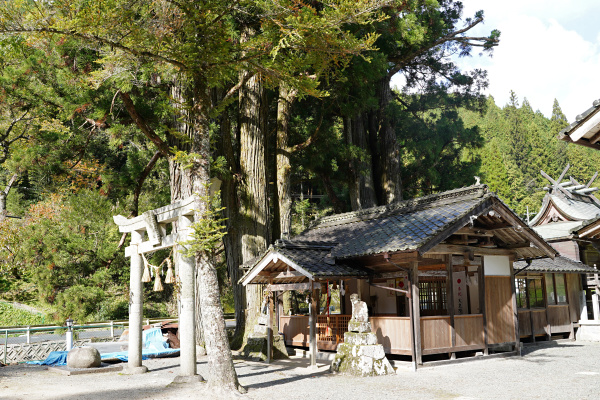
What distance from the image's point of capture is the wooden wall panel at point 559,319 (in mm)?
17812

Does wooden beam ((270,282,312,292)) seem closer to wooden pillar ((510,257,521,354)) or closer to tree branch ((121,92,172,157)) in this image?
tree branch ((121,92,172,157))

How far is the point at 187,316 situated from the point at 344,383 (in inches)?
136

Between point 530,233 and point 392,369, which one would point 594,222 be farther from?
point 392,369

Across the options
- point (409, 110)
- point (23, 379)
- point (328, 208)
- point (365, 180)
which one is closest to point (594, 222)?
point (365, 180)

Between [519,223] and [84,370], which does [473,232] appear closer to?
[519,223]

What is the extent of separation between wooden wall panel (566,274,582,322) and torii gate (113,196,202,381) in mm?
14426

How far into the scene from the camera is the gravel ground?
911 centimetres

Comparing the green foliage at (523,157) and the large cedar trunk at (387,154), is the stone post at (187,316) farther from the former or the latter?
the green foliage at (523,157)

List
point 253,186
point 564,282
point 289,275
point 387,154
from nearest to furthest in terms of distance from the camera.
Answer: point 289,275 < point 253,186 < point 564,282 < point 387,154

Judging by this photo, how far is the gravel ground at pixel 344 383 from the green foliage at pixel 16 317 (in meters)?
15.0

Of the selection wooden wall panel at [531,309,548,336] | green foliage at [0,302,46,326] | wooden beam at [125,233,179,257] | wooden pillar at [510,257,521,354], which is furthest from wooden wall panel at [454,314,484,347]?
green foliage at [0,302,46,326]

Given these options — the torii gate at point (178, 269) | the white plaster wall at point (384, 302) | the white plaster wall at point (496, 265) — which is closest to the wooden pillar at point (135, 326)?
the torii gate at point (178, 269)

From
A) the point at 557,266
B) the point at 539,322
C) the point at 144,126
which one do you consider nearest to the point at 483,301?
the point at 539,322

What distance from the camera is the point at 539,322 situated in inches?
683
